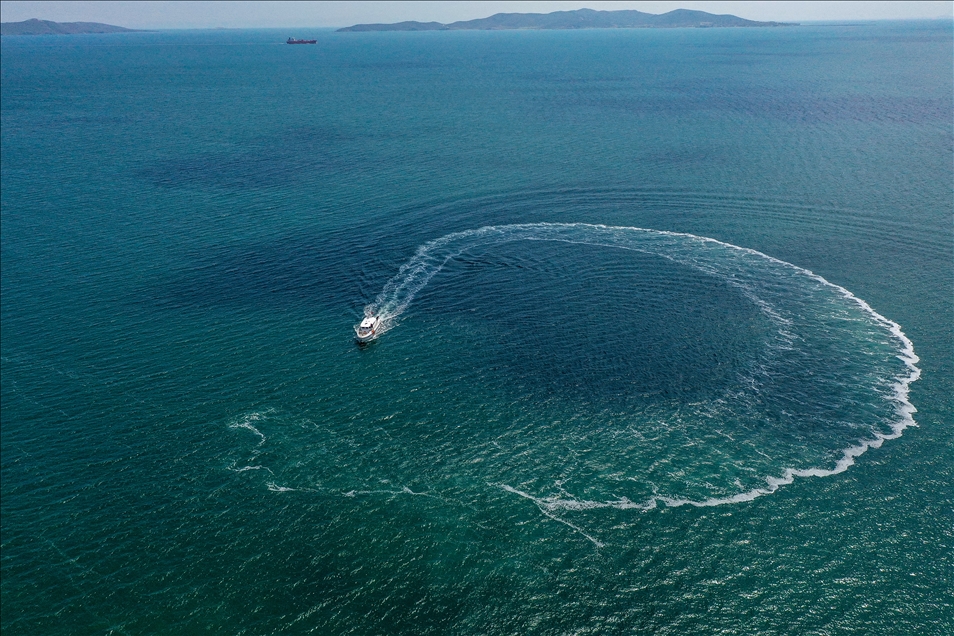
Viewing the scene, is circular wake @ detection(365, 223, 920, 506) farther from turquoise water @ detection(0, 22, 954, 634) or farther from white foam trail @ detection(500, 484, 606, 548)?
turquoise water @ detection(0, 22, 954, 634)

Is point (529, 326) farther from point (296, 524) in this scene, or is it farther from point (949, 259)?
point (949, 259)

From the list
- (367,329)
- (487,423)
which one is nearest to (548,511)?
(487,423)

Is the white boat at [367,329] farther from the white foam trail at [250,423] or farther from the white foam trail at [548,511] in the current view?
the white foam trail at [548,511]

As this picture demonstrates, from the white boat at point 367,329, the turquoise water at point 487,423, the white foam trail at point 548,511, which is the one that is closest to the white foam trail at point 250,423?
the turquoise water at point 487,423

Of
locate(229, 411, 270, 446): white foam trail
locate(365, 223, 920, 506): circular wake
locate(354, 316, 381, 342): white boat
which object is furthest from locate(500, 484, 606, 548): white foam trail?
locate(354, 316, 381, 342): white boat

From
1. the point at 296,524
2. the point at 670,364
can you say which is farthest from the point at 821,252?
the point at 296,524
